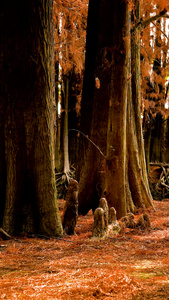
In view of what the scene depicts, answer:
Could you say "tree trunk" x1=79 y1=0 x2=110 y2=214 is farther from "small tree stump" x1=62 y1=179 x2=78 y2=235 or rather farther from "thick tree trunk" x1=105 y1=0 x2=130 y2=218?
"small tree stump" x1=62 y1=179 x2=78 y2=235

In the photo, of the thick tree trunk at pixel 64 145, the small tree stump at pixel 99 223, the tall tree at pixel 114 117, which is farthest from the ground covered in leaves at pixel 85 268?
the thick tree trunk at pixel 64 145

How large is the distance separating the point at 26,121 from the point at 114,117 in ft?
6.68

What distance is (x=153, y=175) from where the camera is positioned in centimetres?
1238

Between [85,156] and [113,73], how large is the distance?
89.0 inches

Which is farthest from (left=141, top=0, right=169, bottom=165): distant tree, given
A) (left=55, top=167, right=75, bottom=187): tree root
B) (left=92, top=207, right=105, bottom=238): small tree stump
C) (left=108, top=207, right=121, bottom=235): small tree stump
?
(left=92, top=207, right=105, bottom=238): small tree stump

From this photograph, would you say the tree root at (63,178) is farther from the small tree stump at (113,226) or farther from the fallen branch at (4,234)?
the fallen branch at (4,234)

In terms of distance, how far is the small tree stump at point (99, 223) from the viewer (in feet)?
13.5

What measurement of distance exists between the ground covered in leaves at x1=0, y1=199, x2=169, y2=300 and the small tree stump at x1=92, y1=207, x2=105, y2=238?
132 millimetres

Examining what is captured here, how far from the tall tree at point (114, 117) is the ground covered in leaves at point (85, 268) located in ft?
5.18

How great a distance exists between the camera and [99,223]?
4164mm

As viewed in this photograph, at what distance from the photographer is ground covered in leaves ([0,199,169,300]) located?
1.90m

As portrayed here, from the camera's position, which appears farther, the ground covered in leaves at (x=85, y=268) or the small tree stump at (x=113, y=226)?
the small tree stump at (x=113, y=226)

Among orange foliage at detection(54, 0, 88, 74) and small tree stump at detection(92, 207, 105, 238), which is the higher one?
orange foliage at detection(54, 0, 88, 74)

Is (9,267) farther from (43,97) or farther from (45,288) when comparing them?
(43,97)
